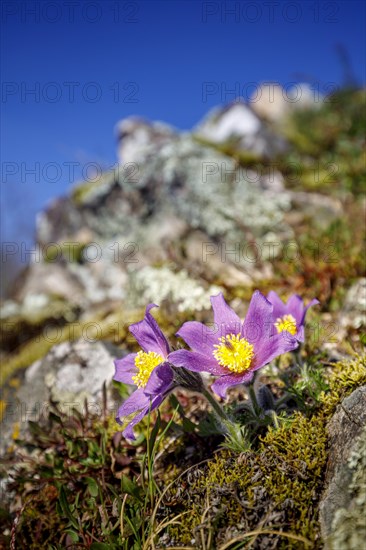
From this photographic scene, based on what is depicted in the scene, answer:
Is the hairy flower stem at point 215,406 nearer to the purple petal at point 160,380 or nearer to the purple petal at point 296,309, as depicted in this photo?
the purple petal at point 160,380

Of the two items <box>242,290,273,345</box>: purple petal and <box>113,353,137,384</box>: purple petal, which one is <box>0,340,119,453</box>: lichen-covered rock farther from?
<box>242,290,273,345</box>: purple petal

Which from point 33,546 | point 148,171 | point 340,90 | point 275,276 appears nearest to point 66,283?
point 148,171

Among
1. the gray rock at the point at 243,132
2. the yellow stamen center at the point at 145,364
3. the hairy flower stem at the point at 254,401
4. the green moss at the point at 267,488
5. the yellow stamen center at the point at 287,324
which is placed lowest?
the green moss at the point at 267,488

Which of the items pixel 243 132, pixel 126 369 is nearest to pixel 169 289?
pixel 126 369

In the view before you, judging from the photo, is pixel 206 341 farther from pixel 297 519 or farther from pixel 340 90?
pixel 340 90

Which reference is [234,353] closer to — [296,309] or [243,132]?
[296,309]

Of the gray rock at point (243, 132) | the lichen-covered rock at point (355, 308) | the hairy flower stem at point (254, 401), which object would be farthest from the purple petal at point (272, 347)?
the gray rock at point (243, 132)
